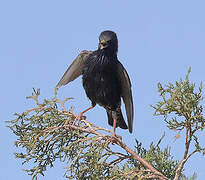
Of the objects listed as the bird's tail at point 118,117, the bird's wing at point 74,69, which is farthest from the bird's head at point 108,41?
the bird's tail at point 118,117

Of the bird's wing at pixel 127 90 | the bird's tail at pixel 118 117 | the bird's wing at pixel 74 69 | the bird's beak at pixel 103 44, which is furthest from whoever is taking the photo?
the bird's wing at pixel 74 69

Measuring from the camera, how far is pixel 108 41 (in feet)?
22.2

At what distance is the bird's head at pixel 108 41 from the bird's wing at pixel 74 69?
79 centimetres

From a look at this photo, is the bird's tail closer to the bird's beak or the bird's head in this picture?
the bird's head

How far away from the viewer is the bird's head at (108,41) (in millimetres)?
6715

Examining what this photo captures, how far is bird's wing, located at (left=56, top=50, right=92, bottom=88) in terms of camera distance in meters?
7.60

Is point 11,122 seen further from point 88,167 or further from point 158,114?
point 158,114

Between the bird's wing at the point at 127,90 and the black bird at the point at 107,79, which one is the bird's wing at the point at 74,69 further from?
the bird's wing at the point at 127,90

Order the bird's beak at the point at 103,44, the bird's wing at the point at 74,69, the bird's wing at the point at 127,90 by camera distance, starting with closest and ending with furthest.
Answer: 1. the bird's beak at the point at 103,44
2. the bird's wing at the point at 127,90
3. the bird's wing at the point at 74,69

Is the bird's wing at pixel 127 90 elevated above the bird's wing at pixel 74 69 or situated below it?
below

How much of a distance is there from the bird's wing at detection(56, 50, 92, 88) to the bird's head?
0.79m

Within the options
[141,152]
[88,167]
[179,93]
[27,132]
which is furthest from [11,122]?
[179,93]

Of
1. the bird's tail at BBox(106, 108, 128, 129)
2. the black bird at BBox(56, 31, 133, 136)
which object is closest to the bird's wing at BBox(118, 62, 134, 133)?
the black bird at BBox(56, 31, 133, 136)

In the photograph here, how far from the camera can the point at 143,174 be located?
468 cm
